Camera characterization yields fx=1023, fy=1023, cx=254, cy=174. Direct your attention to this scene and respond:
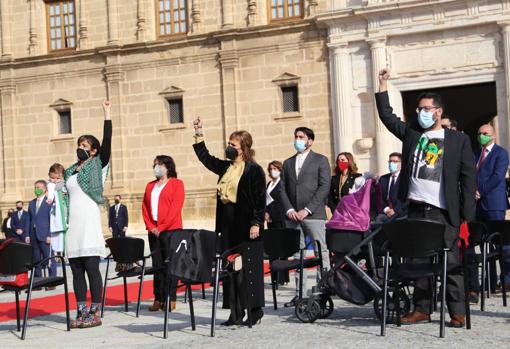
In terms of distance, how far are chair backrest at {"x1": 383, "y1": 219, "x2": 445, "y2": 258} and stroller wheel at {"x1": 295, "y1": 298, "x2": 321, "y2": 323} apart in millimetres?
1297

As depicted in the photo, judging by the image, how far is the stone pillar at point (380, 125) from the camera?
79.9 feet

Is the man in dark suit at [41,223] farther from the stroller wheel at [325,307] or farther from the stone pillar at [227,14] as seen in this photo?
the stone pillar at [227,14]

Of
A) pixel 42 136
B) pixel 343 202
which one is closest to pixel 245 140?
pixel 343 202

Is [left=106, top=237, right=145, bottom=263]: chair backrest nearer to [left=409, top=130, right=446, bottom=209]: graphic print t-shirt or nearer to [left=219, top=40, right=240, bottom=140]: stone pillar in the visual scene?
[left=409, top=130, right=446, bottom=209]: graphic print t-shirt

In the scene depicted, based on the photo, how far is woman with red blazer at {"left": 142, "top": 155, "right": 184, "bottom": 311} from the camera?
11.6 m

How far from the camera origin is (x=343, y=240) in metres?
10.5

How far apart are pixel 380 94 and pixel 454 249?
1555mm

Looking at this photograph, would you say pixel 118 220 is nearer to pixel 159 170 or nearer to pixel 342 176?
pixel 342 176

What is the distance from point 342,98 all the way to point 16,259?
15.9 metres

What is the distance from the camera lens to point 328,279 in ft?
31.1

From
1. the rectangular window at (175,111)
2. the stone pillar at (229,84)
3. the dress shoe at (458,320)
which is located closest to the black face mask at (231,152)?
the dress shoe at (458,320)

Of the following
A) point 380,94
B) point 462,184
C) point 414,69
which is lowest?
point 462,184

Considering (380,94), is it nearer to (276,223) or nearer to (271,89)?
(276,223)

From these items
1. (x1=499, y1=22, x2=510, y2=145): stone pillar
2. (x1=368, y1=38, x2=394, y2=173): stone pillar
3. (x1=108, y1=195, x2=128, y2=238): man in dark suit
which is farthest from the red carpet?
(x1=499, y1=22, x2=510, y2=145): stone pillar
